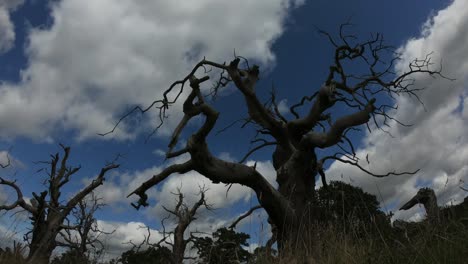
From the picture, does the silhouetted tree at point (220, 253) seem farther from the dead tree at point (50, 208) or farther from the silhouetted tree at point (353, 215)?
the dead tree at point (50, 208)

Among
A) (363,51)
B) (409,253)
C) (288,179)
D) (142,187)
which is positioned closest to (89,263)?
(142,187)

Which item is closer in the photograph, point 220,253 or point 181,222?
point 220,253

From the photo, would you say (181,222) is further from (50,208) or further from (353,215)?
(353,215)

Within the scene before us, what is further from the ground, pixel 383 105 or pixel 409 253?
pixel 383 105

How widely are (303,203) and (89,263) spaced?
5468 millimetres

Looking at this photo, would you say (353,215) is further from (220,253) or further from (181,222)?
(181,222)

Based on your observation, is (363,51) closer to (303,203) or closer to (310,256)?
(303,203)

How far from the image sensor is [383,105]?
1081cm

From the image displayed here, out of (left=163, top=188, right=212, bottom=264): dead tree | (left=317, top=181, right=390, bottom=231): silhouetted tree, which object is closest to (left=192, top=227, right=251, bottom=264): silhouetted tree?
(left=317, top=181, right=390, bottom=231): silhouetted tree

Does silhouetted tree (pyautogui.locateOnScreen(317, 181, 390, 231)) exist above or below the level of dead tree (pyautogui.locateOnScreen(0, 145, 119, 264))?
below

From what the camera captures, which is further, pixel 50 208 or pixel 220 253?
pixel 50 208

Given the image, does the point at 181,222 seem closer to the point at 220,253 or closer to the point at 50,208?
the point at 50,208

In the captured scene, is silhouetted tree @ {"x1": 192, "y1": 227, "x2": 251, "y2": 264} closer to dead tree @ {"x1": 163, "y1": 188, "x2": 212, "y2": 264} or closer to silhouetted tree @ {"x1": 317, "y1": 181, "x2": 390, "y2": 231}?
silhouetted tree @ {"x1": 317, "y1": 181, "x2": 390, "y2": 231}

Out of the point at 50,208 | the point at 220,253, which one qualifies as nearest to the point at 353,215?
the point at 220,253
